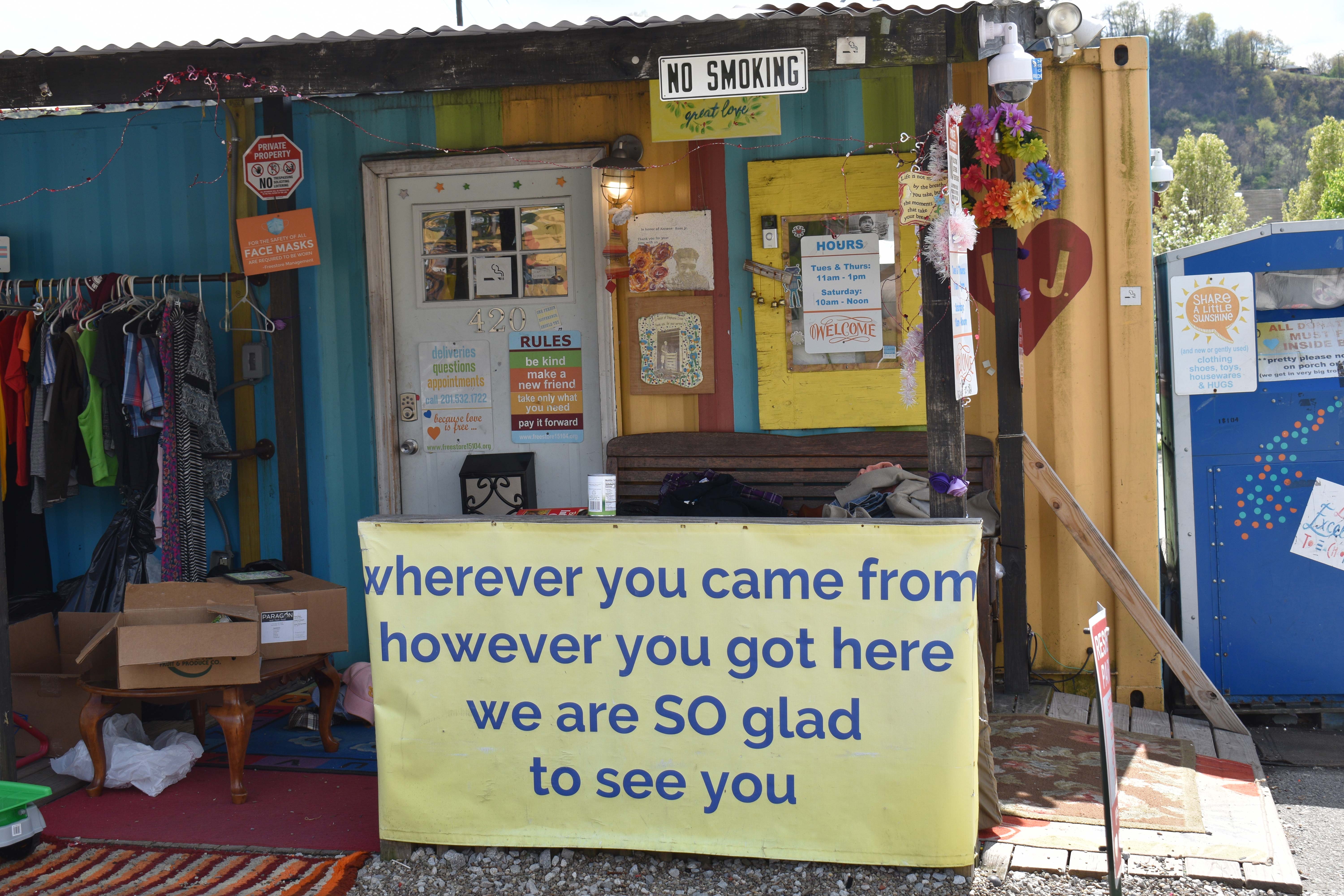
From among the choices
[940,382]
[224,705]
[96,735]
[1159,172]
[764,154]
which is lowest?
[96,735]

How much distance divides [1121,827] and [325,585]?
3.41m

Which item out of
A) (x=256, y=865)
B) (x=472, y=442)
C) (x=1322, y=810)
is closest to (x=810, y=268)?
(x=472, y=442)

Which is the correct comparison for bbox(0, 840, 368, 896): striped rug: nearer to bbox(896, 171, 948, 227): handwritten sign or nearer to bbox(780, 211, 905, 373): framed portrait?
bbox(896, 171, 948, 227): handwritten sign

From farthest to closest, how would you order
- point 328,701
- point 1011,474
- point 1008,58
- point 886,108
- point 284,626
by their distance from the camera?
point 886,108, point 1011,474, point 328,701, point 284,626, point 1008,58

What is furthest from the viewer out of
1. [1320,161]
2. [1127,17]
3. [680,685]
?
[1127,17]

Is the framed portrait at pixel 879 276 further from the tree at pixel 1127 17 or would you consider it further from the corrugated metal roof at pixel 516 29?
the tree at pixel 1127 17

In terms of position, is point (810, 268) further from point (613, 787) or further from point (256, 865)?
point (256, 865)

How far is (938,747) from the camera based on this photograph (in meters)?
3.13

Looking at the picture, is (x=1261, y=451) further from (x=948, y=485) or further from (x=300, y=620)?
(x=300, y=620)

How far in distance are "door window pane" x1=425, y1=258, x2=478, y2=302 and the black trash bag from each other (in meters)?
1.97

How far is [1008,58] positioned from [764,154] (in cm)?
189

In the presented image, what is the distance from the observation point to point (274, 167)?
555 centimetres

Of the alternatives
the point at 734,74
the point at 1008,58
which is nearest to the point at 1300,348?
the point at 1008,58

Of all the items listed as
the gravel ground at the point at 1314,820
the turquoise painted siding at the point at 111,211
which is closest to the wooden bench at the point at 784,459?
the gravel ground at the point at 1314,820
